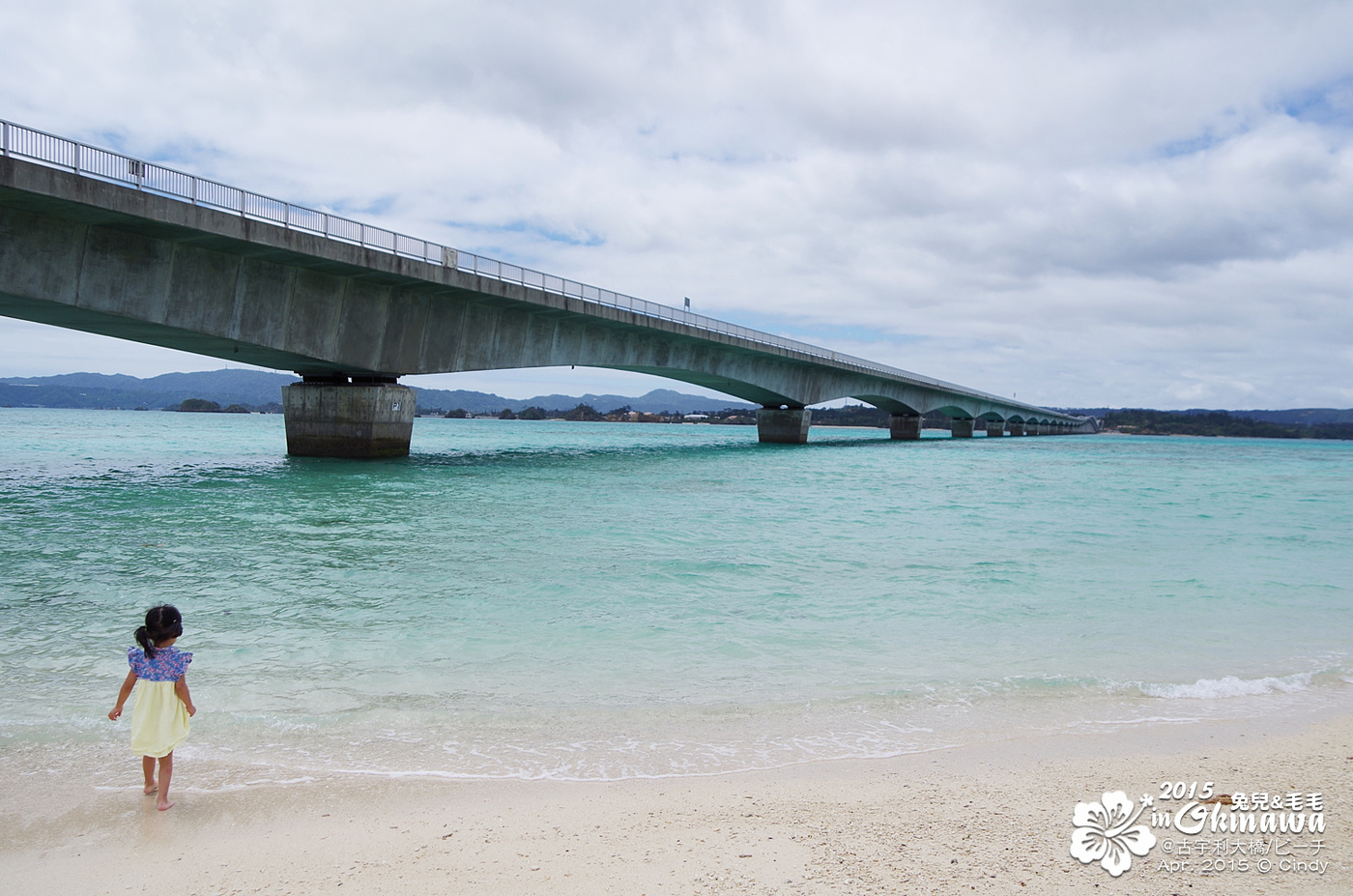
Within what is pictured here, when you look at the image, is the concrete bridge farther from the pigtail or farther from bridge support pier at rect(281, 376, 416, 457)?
the pigtail

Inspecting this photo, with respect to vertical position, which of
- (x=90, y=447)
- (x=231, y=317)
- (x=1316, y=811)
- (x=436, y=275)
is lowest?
(x=90, y=447)

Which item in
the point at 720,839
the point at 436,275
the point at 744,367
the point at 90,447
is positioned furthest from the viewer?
the point at 744,367

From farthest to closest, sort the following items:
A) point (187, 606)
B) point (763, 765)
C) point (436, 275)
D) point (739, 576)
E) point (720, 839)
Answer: point (436, 275)
point (739, 576)
point (187, 606)
point (763, 765)
point (720, 839)

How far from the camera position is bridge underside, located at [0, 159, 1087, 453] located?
20.9 meters

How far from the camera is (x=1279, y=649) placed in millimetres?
9133

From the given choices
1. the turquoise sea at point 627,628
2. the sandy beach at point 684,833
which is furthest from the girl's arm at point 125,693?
the turquoise sea at point 627,628

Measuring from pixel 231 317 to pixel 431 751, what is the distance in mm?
25514

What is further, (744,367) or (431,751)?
(744,367)

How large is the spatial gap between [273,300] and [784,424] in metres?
48.7

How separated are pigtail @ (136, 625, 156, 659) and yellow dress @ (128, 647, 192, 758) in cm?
2

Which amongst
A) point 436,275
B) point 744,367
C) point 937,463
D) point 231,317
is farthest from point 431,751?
point 744,367

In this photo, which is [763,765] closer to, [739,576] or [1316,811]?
[1316,811]

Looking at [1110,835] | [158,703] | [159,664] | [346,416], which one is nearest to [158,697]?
[158,703]

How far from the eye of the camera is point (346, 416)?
3431 centimetres
